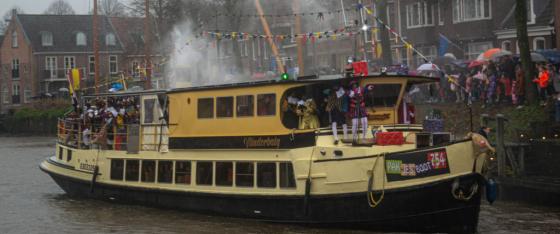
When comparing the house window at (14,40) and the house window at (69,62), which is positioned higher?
the house window at (14,40)

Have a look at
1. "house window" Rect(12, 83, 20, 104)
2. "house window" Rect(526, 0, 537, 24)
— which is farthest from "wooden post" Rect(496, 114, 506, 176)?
"house window" Rect(12, 83, 20, 104)

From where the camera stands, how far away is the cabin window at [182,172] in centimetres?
2192

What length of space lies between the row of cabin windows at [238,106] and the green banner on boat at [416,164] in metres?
3.23

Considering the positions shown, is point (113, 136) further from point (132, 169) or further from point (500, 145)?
point (500, 145)

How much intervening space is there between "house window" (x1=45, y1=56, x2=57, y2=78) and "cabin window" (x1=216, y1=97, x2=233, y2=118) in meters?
65.8

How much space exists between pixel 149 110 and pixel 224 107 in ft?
10.3

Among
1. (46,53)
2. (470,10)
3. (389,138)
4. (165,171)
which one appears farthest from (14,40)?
(389,138)

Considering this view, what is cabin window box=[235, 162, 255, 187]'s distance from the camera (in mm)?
20344

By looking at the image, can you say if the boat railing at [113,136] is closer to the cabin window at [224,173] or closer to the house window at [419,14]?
the cabin window at [224,173]

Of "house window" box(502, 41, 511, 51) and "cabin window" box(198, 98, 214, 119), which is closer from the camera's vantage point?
"cabin window" box(198, 98, 214, 119)

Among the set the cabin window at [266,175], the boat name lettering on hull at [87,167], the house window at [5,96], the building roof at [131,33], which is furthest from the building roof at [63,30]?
the cabin window at [266,175]

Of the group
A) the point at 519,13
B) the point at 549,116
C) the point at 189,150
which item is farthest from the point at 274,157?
the point at 519,13

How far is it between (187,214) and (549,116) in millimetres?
11002

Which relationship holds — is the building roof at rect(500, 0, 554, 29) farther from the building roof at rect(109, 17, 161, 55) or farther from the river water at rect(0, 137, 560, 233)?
the building roof at rect(109, 17, 161, 55)
